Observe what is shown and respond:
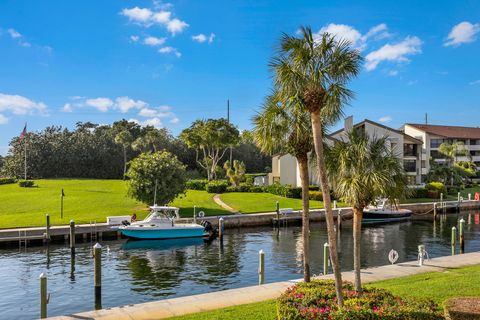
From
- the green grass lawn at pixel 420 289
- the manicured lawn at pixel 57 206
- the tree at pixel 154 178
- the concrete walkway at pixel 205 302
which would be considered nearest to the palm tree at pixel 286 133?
the concrete walkway at pixel 205 302

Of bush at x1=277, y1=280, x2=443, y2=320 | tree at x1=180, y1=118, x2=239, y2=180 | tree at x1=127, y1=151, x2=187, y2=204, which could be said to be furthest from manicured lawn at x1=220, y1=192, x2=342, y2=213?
bush at x1=277, y1=280, x2=443, y2=320

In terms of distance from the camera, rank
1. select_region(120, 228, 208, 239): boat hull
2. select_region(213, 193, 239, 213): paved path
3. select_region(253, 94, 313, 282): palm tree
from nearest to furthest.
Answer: select_region(253, 94, 313, 282): palm tree → select_region(120, 228, 208, 239): boat hull → select_region(213, 193, 239, 213): paved path

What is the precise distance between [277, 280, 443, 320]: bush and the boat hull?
79.9 feet

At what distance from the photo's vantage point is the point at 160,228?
35.7m

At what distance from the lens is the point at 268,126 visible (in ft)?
48.6

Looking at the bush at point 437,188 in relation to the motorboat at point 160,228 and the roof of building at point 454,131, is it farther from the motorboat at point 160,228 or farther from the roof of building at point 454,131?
the motorboat at point 160,228

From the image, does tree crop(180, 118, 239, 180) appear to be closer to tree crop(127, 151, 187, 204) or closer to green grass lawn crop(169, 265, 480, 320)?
tree crop(127, 151, 187, 204)

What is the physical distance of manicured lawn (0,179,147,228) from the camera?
39.7 m

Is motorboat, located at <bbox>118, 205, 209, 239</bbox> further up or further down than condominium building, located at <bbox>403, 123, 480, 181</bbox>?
further down

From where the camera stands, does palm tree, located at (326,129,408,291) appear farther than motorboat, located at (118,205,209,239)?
No

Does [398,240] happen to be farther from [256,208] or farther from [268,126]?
[268,126]

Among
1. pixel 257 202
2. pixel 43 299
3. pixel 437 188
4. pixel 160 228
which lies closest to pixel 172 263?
pixel 160 228

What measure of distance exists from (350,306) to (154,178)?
108 ft

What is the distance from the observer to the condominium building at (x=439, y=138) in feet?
278
